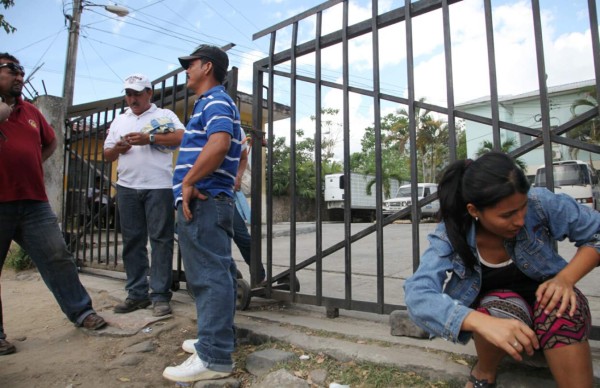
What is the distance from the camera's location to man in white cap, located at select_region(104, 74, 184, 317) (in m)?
3.04

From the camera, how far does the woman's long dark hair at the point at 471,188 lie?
1.53 m

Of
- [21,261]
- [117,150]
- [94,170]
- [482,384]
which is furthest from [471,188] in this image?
[21,261]

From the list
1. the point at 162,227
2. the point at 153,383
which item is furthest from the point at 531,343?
the point at 162,227

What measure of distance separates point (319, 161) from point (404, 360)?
134 cm

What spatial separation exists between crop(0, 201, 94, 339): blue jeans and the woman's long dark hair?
254 centimetres

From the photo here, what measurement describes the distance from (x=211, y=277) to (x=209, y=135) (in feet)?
2.38

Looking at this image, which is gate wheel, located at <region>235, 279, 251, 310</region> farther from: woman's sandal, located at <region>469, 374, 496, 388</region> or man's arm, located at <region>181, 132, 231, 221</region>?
woman's sandal, located at <region>469, 374, 496, 388</region>

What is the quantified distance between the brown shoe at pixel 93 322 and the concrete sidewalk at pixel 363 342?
265mm

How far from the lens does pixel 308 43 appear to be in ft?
9.31

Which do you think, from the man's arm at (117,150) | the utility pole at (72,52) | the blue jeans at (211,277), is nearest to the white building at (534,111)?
the utility pole at (72,52)

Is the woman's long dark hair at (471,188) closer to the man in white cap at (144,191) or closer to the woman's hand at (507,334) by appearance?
the woman's hand at (507,334)

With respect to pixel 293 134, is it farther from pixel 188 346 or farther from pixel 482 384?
pixel 482 384

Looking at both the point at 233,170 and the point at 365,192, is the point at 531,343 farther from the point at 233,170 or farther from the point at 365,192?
the point at 365,192

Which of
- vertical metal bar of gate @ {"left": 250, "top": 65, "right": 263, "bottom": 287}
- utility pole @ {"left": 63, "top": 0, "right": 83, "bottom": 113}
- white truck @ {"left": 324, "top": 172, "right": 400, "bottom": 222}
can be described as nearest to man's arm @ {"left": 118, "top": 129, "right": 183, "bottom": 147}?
vertical metal bar of gate @ {"left": 250, "top": 65, "right": 263, "bottom": 287}
